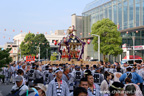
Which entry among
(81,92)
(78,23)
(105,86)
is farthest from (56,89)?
(78,23)

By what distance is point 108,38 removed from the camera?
44.8m

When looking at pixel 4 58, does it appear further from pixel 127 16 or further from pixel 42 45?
pixel 42 45

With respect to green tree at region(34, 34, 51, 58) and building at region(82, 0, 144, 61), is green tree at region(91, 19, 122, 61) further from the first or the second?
green tree at region(34, 34, 51, 58)

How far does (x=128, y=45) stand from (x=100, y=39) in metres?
10.3

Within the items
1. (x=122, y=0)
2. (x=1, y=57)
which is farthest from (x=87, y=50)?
(x=1, y=57)

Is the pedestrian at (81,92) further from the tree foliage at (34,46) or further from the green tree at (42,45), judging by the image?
the green tree at (42,45)

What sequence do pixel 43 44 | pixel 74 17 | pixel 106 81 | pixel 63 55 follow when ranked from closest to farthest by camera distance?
1. pixel 106 81
2. pixel 63 55
3. pixel 74 17
4. pixel 43 44

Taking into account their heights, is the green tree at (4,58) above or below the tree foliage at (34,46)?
below

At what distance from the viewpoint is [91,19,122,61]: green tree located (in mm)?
44156

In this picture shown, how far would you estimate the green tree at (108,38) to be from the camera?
4416 centimetres

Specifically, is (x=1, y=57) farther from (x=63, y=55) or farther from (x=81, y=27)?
(x=81, y=27)

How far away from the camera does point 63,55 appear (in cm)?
3981

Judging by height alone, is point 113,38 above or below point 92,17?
below

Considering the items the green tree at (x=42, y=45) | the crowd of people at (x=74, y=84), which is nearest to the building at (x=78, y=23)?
the green tree at (x=42, y=45)
